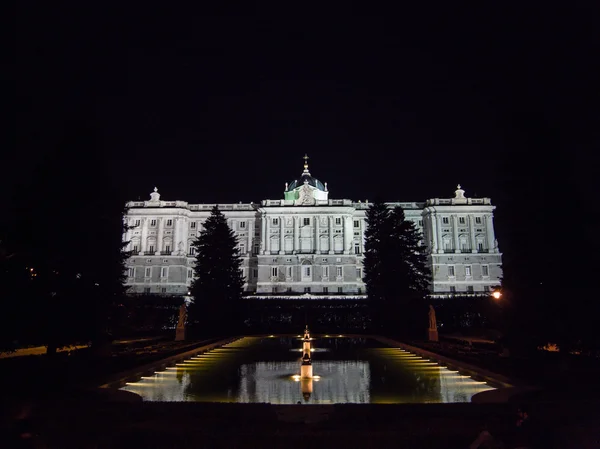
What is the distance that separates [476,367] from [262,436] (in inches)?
400

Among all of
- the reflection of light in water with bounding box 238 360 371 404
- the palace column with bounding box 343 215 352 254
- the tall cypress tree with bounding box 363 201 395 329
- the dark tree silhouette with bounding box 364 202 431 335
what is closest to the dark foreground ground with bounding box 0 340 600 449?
the reflection of light in water with bounding box 238 360 371 404

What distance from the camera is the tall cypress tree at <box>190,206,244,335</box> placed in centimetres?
3984

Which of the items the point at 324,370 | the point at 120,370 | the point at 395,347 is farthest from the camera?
the point at 395,347

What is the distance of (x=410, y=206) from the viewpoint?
92.6m

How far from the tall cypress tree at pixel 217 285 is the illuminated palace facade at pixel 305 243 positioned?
118 ft

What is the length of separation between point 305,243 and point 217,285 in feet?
150

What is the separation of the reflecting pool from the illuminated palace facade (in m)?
61.1

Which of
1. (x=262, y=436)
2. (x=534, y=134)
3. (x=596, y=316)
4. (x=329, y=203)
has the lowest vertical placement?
(x=262, y=436)

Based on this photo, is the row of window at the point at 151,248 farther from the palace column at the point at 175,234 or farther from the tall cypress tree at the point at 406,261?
the tall cypress tree at the point at 406,261

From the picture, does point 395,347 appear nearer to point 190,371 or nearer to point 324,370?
point 324,370

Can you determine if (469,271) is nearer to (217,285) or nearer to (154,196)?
(217,285)

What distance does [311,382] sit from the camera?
1435 centimetres

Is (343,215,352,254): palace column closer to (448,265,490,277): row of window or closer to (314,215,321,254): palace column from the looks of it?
(314,215,321,254): palace column

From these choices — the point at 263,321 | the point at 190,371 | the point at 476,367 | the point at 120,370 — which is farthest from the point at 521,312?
the point at 263,321
